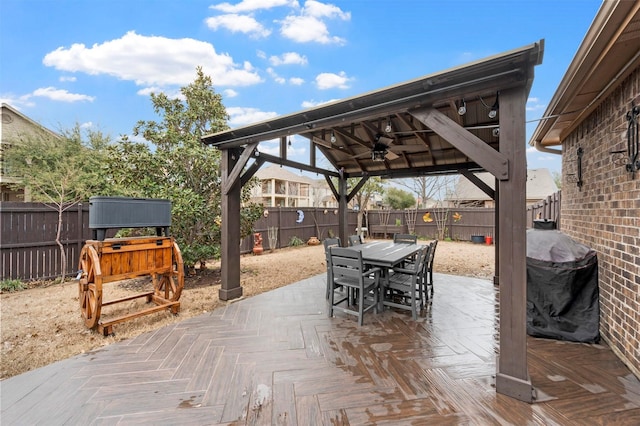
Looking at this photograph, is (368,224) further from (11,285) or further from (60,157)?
(11,285)

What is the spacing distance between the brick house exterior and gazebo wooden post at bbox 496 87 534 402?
554 mm

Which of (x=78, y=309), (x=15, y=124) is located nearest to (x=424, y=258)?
(x=78, y=309)

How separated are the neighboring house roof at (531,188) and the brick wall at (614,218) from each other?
1841cm

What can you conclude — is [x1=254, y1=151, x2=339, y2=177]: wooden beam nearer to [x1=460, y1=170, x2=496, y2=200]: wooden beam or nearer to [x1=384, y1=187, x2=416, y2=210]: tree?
[x1=460, y1=170, x2=496, y2=200]: wooden beam

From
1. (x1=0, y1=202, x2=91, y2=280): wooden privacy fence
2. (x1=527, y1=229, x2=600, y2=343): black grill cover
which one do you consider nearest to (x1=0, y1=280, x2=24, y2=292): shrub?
(x1=0, y1=202, x2=91, y2=280): wooden privacy fence

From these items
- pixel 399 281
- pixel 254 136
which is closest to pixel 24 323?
pixel 254 136

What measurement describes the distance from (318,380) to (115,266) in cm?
261

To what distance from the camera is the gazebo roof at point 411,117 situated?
204 centimetres

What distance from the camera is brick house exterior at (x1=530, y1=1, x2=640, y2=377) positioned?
1815mm

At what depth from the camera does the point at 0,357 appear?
260cm

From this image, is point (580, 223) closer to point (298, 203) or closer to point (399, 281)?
point (399, 281)

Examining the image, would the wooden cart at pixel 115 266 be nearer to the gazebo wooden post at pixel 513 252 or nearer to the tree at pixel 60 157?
the gazebo wooden post at pixel 513 252

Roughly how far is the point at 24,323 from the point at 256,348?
315cm

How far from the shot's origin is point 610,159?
2580 mm
